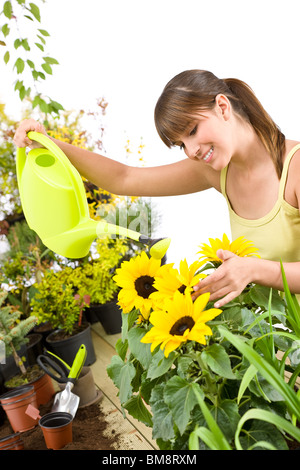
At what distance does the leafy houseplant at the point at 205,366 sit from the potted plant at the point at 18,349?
936 millimetres

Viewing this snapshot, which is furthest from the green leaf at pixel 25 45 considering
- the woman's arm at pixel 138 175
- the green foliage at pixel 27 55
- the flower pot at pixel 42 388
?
the flower pot at pixel 42 388

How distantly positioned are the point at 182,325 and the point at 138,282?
127mm

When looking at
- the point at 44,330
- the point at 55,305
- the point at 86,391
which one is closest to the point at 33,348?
the point at 44,330

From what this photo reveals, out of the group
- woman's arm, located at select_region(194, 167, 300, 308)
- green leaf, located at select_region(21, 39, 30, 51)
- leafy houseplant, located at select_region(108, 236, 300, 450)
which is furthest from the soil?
green leaf, located at select_region(21, 39, 30, 51)

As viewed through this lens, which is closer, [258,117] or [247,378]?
[247,378]

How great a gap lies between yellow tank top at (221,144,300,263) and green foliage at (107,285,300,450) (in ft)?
1.61

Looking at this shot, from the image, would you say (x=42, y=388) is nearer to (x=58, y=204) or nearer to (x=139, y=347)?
(x=58, y=204)

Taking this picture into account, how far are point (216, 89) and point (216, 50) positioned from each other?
1491 mm

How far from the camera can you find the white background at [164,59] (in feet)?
7.38

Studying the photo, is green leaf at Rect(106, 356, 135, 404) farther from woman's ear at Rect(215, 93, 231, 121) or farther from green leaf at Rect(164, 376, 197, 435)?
woman's ear at Rect(215, 93, 231, 121)

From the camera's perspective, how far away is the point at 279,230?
46.4 inches

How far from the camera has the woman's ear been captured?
3.20 ft
